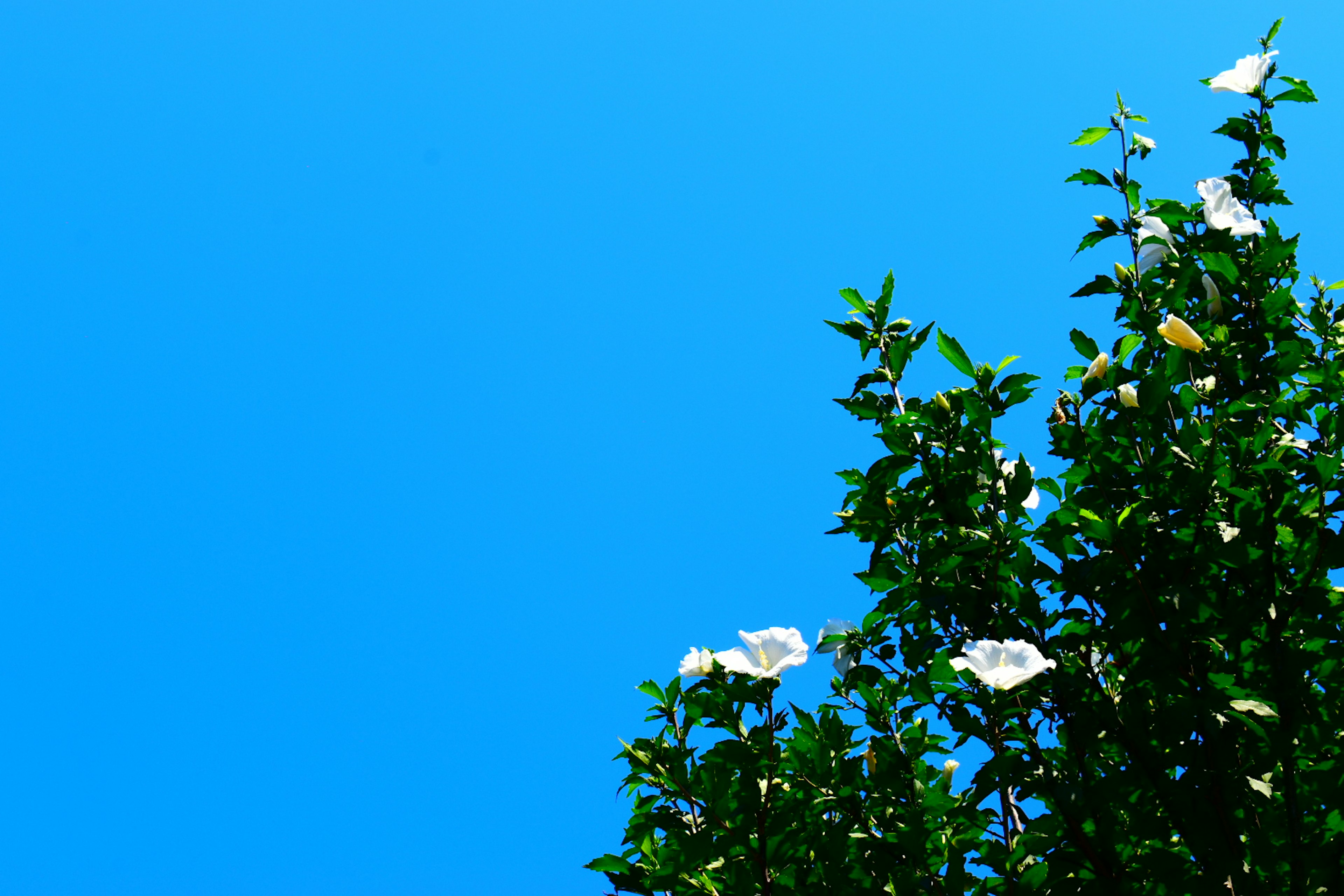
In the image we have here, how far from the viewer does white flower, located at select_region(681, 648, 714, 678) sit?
2.98 metres

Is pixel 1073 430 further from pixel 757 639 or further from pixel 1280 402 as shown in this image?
pixel 757 639

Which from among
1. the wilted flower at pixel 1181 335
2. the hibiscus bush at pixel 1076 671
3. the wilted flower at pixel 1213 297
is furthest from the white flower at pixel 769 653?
the wilted flower at pixel 1213 297

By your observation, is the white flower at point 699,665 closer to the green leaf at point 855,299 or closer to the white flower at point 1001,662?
the white flower at point 1001,662

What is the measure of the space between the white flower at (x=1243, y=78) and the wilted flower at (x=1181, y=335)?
145 cm

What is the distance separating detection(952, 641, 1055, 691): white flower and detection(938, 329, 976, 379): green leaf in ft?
2.82

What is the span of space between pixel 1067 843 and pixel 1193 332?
1.57 m

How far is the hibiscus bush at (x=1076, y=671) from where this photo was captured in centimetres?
253

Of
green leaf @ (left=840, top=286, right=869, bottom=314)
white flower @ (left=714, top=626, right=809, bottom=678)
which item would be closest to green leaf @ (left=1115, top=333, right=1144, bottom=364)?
green leaf @ (left=840, top=286, right=869, bottom=314)

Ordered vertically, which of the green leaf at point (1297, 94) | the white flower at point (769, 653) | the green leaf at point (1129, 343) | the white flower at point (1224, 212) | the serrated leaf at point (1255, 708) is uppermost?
the green leaf at point (1297, 94)

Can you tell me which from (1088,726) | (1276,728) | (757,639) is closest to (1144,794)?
(1088,726)

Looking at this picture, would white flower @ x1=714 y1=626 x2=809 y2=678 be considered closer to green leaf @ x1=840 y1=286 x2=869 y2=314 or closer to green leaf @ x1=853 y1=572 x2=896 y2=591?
green leaf @ x1=853 y1=572 x2=896 y2=591

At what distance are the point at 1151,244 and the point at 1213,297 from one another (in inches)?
12.3

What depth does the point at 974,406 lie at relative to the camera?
2797mm

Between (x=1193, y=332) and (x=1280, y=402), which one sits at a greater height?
(x=1193, y=332)
